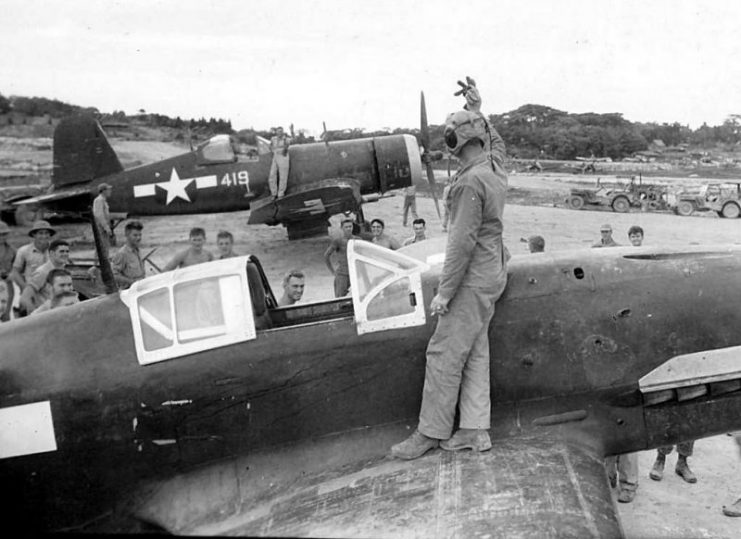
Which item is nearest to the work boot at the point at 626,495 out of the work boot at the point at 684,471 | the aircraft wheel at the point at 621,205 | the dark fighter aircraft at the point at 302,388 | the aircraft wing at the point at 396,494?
the work boot at the point at 684,471

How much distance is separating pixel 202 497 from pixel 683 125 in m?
65.4

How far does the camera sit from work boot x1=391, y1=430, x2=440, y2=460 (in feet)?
13.6

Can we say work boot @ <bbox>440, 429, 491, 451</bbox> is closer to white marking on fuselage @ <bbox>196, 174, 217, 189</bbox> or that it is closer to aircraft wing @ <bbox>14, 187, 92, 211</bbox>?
white marking on fuselage @ <bbox>196, 174, 217, 189</bbox>

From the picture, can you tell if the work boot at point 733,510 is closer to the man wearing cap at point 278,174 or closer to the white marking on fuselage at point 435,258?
the white marking on fuselage at point 435,258

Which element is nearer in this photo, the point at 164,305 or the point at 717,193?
the point at 164,305

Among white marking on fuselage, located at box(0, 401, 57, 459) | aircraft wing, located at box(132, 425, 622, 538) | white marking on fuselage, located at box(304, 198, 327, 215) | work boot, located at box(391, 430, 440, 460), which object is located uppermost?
white marking on fuselage, located at box(304, 198, 327, 215)

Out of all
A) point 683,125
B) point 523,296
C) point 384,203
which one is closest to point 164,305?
point 523,296

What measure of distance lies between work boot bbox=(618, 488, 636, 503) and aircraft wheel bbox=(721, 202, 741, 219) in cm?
1916

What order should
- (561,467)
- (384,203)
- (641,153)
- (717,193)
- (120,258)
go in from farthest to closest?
(641,153) < (384,203) < (717,193) < (120,258) < (561,467)

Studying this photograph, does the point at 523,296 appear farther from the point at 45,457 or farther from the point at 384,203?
the point at 384,203

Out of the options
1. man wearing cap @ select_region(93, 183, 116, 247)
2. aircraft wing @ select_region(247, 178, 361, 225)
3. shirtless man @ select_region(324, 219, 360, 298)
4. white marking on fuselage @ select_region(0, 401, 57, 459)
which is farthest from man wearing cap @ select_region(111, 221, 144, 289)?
aircraft wing @ select_region(247, 178, 361, 225)

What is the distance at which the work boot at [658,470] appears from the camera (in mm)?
5664

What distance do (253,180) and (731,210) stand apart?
15.5m

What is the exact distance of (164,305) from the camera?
434 centimetres
